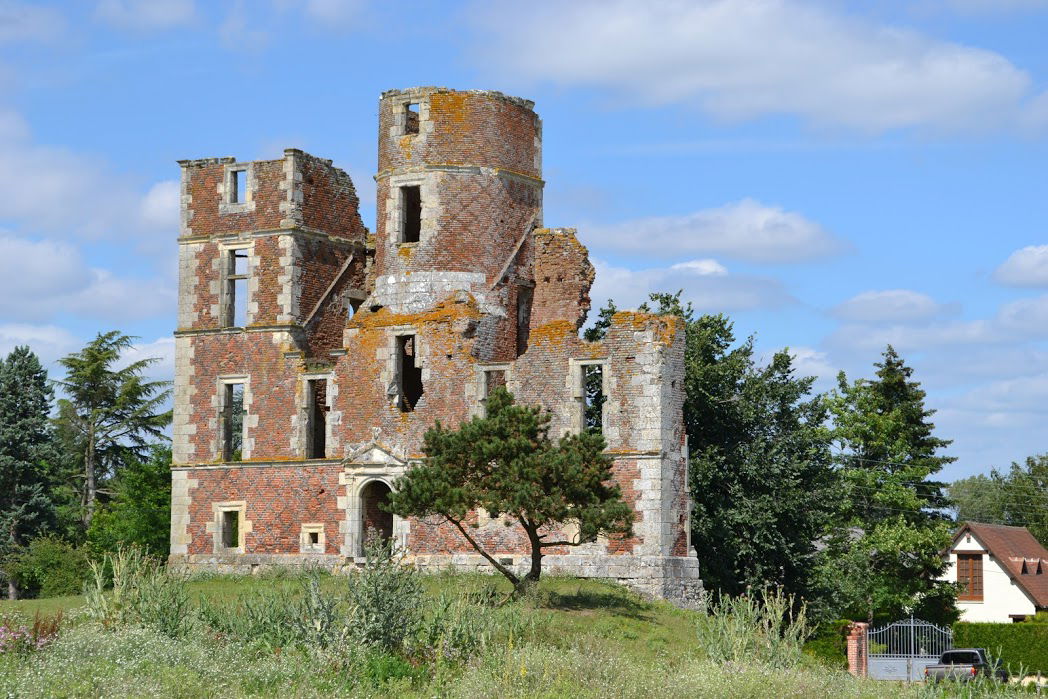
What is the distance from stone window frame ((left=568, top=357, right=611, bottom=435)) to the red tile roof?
96.4 ft

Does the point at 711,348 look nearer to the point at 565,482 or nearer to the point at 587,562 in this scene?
the point at 587,562

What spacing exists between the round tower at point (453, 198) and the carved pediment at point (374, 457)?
3.35 meters

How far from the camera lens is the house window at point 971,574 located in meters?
58.2

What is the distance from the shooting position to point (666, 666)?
2173 cm

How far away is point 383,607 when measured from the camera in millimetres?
21984

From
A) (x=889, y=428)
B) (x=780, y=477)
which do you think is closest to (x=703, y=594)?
(x=780, y=477)

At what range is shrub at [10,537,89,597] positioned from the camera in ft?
141

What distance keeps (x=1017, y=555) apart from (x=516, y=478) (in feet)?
121

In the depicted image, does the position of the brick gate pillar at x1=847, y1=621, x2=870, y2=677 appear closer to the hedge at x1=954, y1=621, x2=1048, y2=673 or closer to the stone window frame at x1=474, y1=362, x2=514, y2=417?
the hedge at x1=954, y1=621, x2=1048, y2=673

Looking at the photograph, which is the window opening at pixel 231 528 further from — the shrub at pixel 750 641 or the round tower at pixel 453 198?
the shrub at pixel 750 641

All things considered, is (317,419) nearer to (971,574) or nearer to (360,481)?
(360,481)

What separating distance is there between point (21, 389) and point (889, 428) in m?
30.8

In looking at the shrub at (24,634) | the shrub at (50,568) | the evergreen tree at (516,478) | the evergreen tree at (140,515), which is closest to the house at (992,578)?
the evergreen tree at (140,515)

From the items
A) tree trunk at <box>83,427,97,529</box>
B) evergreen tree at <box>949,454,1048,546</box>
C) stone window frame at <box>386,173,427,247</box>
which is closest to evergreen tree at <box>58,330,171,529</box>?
tree trunk at <box>83,427,97,529</box>
